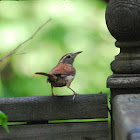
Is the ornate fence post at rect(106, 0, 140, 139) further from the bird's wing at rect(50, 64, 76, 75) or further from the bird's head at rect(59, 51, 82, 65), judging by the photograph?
the bird's head at rect(59, 51, 82, 65)

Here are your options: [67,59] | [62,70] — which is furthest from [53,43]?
[62,70]

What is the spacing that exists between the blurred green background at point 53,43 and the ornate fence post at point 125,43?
178cm

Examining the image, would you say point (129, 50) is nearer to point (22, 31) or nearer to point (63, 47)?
point (63, 47)

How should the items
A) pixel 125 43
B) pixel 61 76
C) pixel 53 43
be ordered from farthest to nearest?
pixel 53 43, pixel 61 76, pixel 125 43

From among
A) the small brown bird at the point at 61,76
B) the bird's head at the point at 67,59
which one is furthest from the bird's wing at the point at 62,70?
the bird's head at the point at 67,59

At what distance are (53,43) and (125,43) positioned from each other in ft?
6.58

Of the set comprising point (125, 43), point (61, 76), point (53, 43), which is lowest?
point (61, 76)

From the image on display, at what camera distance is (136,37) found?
3166 mm

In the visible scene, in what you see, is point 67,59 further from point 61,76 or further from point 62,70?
Result: point 61,76

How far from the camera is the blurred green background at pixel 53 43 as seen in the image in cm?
507

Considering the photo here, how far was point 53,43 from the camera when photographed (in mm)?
5082

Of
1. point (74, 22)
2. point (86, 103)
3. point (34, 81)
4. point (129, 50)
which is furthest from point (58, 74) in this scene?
point (74, 22)

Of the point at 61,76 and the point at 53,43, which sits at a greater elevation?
the point at 53,43

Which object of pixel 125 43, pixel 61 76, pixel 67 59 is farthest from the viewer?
pixel 67 59
